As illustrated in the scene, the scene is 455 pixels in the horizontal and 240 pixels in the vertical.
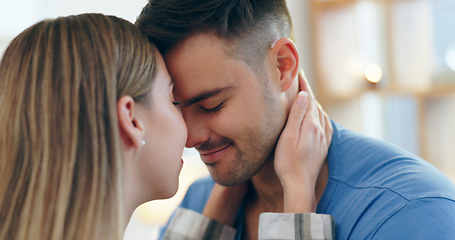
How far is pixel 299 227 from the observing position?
120 cm

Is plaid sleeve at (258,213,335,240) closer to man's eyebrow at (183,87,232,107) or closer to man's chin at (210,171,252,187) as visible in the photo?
man's chin at (210,171,252,187)

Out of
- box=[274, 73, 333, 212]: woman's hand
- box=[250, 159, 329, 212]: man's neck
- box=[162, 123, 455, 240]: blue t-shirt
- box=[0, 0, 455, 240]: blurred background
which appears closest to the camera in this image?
box=[162, 123, 455, 240]: blue t-shirt

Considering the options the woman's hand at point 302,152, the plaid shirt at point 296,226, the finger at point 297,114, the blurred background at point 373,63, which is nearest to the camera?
the plaid shirt at point 296,226

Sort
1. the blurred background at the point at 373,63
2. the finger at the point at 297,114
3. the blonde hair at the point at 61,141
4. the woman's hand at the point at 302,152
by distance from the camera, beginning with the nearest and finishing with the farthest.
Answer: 1. the blonde hair at the point at 61,141
2. the woman's hand at the point at 302,152
3. the finger at the point at 297,114
4. the blurred background at the point at 373,63

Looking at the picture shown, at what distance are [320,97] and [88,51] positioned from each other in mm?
2579

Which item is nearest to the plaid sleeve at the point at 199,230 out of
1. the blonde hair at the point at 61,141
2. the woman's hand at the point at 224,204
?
the woman's hand at the point at 224,204

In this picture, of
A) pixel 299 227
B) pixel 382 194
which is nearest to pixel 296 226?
pixel 299 227

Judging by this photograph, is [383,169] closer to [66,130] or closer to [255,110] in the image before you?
[255,110]

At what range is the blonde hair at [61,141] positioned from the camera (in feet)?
3.03

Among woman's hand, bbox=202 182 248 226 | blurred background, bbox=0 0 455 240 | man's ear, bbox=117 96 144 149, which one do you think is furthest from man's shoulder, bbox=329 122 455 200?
blurred background, bbox=0 0 455 240

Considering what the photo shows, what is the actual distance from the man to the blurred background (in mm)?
1746

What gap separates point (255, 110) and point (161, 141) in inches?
14.4

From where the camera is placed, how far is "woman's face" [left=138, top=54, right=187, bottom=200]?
110 cm

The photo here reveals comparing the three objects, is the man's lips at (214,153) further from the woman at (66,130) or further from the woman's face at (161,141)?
the woman at (66,130)
